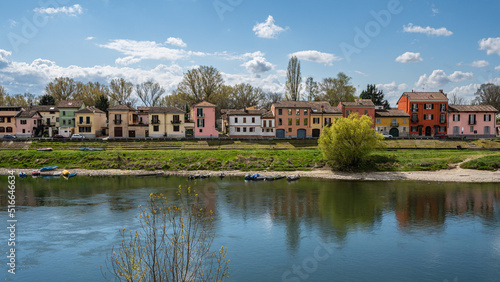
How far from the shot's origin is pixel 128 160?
59938mm

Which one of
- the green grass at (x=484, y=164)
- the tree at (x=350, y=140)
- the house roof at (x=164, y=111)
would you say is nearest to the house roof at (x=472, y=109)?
the green grass at (x=484, y=164)

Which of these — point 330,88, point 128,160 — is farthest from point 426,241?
point 330,88

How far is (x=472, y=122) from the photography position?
263 ft

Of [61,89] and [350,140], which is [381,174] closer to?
[350,140]

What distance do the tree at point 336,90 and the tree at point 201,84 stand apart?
30657 mm

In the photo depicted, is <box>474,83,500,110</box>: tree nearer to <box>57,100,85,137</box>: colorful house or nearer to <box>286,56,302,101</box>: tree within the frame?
<box>286,56,302,101</box>: tree

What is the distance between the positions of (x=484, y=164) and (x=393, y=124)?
28.2m

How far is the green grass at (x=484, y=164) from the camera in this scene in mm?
53406

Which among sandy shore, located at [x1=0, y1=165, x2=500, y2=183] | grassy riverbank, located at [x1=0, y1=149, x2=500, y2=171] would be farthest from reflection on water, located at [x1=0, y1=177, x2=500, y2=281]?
grassy riverbank, located at [x1=0, y1=149, x2=500, y2=171]

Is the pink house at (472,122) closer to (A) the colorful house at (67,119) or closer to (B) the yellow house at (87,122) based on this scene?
(B) the yellow house at (87,122)

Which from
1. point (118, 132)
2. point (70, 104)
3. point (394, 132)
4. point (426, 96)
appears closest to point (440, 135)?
point (394, 132)

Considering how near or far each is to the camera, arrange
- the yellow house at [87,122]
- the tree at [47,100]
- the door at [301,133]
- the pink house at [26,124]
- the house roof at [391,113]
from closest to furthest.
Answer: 1. the yellow house at [87,122]
2. the door at [301,133]
3. the house roof at [391,113]
4. the pink house at [26,124]
5. the tree at [47,100]

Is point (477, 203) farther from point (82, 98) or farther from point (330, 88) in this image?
point (82, 98)

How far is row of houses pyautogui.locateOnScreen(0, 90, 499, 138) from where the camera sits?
79250 millimetres
